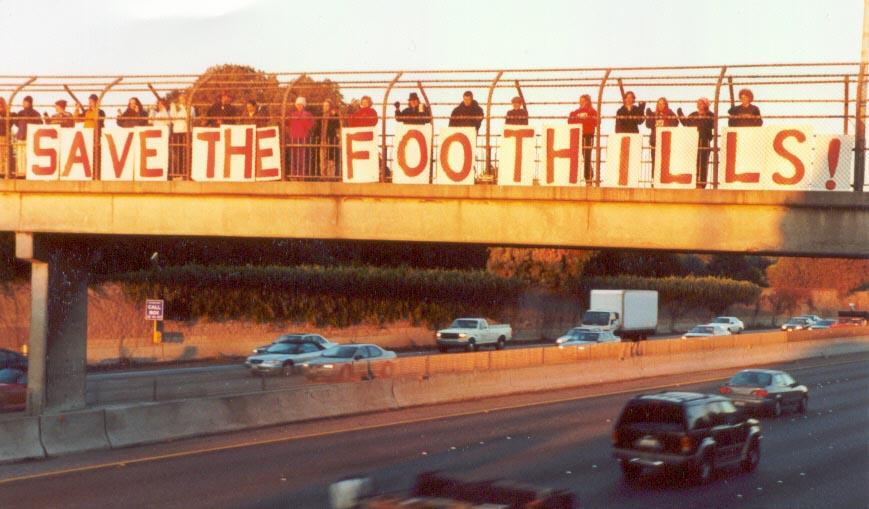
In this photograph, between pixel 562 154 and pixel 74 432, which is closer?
pixel 562 154

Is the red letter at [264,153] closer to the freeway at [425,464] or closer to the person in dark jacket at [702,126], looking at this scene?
the freeway at [425,464]

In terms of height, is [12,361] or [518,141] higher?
[518,141]

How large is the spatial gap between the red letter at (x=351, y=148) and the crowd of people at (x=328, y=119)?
0.18 meters

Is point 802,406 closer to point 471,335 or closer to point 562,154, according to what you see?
point 562,154

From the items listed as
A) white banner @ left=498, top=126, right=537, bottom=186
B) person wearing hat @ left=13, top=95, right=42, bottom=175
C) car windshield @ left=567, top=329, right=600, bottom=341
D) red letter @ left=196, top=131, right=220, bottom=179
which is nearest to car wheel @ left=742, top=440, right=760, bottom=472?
white banner @ left=498, top=126, right=537, bottom=186

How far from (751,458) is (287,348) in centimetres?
2252

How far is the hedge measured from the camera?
5353cm

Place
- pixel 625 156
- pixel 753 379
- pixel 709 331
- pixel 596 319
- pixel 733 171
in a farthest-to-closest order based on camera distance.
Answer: pixel 596 319
pixel 709 331
pixel 753 379
pixel 625 156
pixel 733 171

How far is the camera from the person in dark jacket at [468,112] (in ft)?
61.5

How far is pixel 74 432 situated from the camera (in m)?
20.1

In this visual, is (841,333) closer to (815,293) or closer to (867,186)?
(815,293)

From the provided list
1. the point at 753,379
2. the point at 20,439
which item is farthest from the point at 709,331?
the point at 20,439

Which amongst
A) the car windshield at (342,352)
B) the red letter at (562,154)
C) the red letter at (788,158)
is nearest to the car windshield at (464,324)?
the car windshield at (342,352)

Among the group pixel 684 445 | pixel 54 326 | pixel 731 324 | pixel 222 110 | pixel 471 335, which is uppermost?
pixel 222 110
